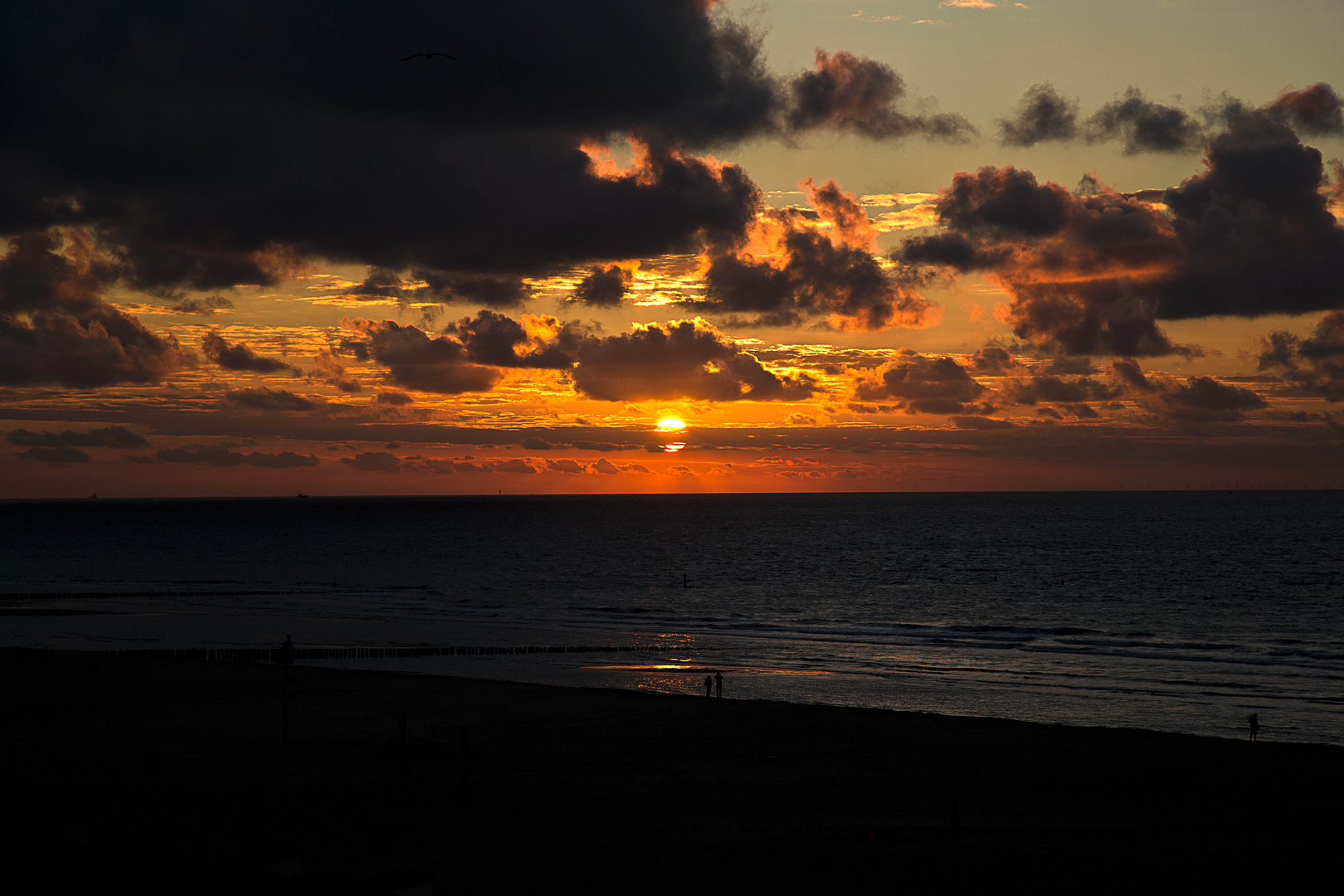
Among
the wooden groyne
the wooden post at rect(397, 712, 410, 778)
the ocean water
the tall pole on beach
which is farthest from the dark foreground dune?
the wooden groyne

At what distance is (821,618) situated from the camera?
261ft

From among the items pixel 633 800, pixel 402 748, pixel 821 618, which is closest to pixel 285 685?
pixel 402 748

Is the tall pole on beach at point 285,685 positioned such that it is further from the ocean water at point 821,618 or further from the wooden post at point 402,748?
the ocean water at point 821,618

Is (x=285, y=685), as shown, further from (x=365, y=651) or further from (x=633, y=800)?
(x=365, y=651)

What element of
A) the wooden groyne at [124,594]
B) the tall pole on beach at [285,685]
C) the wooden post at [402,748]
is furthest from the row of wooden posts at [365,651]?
the wooden groyne at [124,594]

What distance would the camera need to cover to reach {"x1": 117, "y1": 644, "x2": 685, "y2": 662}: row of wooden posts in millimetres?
54469

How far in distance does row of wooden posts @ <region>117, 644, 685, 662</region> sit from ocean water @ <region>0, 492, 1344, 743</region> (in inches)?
33.7

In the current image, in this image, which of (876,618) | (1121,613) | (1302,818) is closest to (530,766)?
(1302,818)

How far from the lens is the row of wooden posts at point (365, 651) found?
179 feet

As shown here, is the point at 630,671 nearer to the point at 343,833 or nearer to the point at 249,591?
the point at 343,833

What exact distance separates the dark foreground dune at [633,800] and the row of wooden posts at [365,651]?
590 inches

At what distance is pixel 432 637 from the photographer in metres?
66.9

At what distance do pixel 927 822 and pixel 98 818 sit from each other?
18.1m

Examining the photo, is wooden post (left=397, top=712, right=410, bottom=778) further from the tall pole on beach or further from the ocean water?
the ocean water
